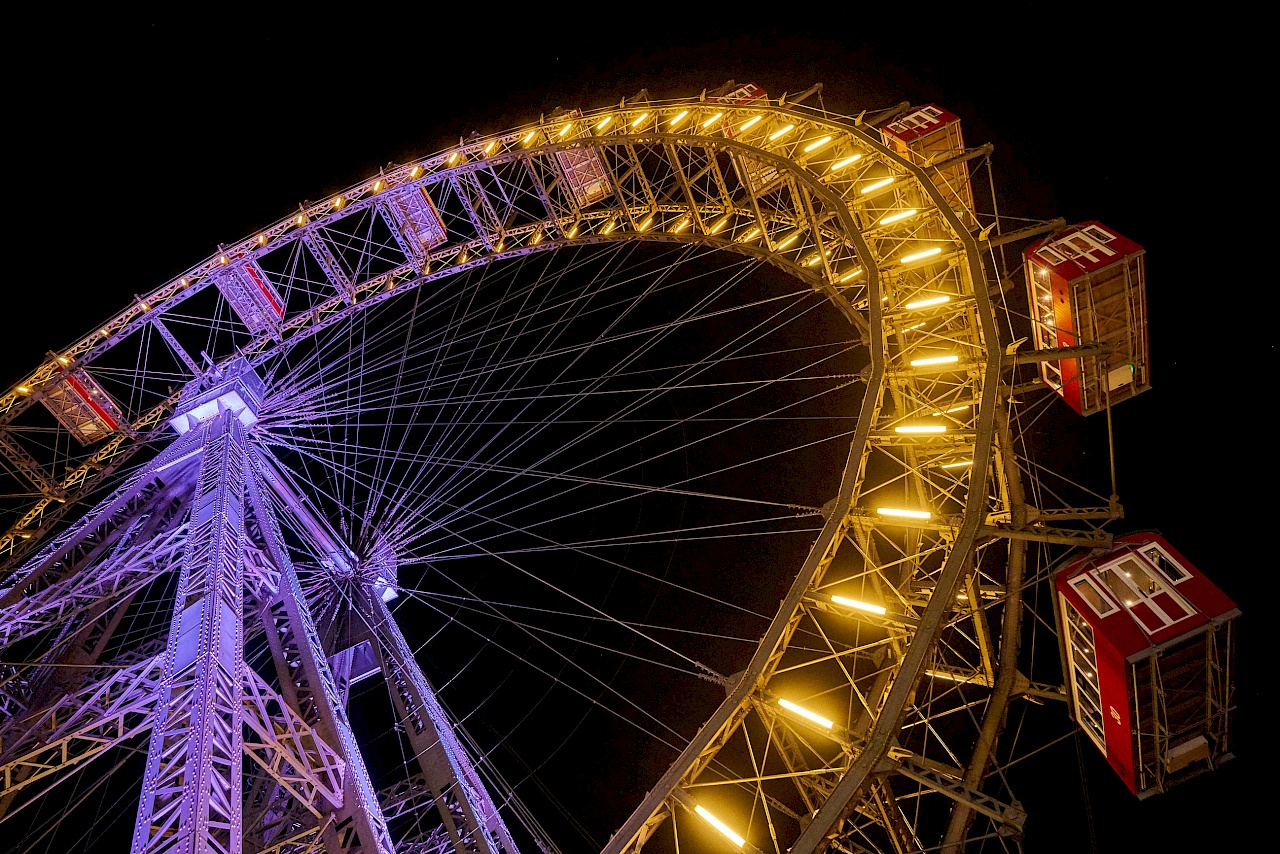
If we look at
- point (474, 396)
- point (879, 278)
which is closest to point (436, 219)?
point (474, 396)

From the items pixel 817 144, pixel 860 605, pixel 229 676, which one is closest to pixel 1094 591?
pixel 860 605

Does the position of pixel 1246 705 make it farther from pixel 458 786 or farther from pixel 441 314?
pixel 441 314

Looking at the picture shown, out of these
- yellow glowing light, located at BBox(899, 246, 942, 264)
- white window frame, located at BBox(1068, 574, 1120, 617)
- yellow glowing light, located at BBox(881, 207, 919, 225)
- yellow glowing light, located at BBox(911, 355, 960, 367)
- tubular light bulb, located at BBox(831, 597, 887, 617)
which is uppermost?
yellow glowing light, located at BBox(881, 207, 919, 225)

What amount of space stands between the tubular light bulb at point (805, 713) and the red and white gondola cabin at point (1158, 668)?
281 cm

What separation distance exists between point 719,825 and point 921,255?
8.08 m

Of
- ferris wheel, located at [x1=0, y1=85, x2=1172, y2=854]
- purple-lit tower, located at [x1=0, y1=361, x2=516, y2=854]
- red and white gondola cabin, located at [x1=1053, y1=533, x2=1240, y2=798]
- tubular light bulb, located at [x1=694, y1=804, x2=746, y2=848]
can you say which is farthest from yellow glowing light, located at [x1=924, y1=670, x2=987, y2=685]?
purple-lit tower, located at [x1=0, y1=361, x2=516, y2=854]

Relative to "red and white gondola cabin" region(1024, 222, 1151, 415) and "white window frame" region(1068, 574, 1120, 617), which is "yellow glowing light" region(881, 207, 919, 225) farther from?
"white window frame" region(1068, 574, 1120, 617)

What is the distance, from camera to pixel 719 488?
81.7 ft

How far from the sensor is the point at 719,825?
8789 millimetres

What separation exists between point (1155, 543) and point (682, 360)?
701 inches

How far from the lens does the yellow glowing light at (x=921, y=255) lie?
40.0 ft

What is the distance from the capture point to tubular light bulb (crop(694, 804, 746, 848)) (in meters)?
8.66

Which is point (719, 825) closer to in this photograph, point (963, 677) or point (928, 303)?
point (963, 677)

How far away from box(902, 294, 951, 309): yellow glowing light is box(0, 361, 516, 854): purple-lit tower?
9.32 m
